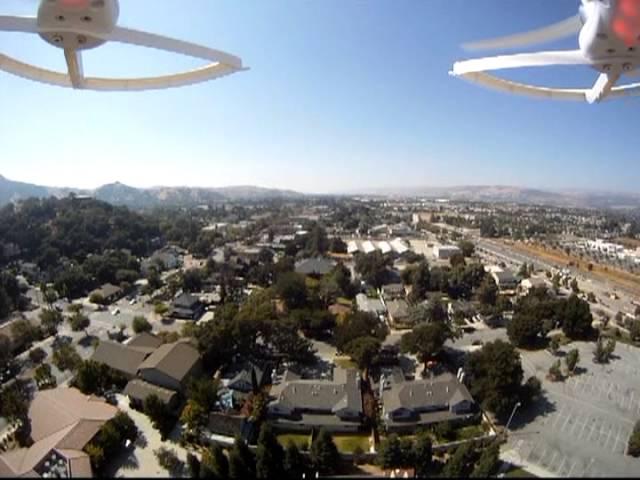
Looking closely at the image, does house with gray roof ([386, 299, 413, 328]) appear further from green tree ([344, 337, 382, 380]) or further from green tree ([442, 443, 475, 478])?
green tree ([442, 443, 475, 478])

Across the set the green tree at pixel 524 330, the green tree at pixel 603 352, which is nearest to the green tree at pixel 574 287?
the green tree at pixel 603 352

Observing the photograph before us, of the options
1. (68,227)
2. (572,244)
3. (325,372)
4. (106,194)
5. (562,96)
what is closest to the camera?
(562,96)

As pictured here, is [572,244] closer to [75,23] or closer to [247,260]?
[247,260]

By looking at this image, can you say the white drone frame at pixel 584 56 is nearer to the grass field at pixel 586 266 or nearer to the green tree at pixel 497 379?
the green tree at pixel 497 379

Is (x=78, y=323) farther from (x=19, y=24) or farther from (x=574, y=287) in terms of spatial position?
(x=574, y=287)

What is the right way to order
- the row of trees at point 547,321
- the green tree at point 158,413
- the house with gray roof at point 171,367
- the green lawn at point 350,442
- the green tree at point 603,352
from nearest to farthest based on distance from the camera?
the green lawn at point 350,442 → the green tree at point 158,413 → the house with gray roof at point 171,367 → the green tree at point 603,352 → the row of trees at point 547,321

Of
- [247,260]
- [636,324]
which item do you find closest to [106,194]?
[247,260]

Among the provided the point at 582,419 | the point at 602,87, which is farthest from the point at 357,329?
the point at 602,87
